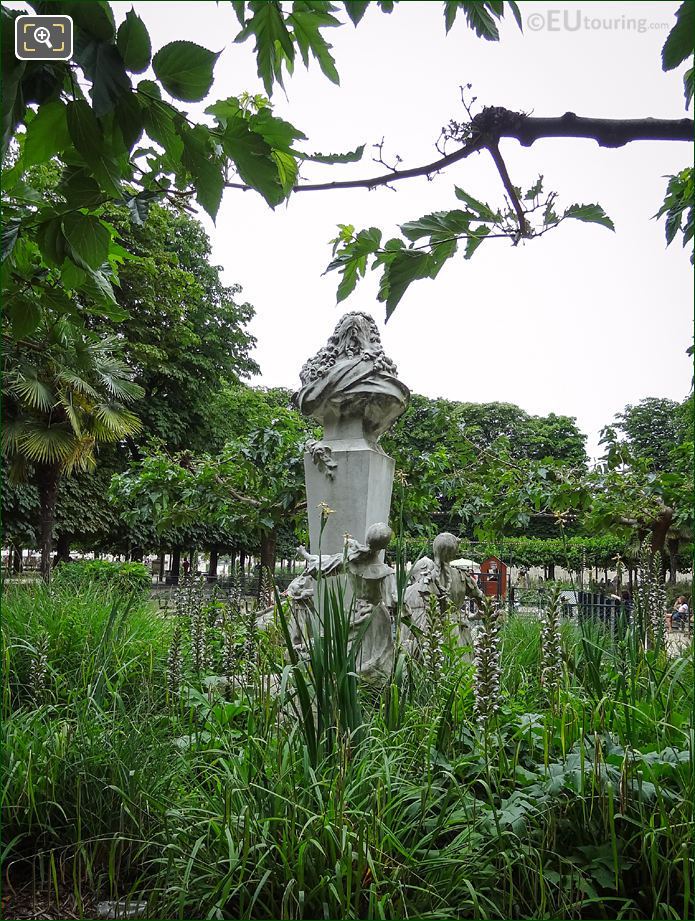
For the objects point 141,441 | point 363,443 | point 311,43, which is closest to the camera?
point 311,43

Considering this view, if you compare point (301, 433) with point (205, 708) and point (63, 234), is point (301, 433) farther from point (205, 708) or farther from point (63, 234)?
point (63, 234)

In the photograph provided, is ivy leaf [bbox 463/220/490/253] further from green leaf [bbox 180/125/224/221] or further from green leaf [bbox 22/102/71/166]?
green leaf [bbox 22/102/71/166]

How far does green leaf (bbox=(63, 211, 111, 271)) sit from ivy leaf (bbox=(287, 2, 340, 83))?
59 cm

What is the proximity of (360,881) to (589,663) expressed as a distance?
117 centimetres

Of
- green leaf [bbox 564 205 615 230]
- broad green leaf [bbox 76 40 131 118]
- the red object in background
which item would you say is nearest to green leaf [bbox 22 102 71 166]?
broad green leaf [bbox 76 40 131 118]

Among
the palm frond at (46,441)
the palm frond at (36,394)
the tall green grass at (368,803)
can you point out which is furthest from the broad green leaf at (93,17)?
the palm frond at (46,441)

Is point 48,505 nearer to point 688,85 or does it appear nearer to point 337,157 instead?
point 337,157

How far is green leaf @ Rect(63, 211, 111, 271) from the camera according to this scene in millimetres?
1441

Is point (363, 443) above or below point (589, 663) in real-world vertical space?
above

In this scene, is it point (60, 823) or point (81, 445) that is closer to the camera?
point (60, 823)

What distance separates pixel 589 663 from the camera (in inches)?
98.8

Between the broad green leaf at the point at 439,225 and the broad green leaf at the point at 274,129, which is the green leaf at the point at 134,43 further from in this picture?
the broad green leaf at the point at 439,225

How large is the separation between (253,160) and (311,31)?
34cm

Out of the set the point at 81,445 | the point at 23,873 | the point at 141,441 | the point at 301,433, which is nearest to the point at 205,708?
the point at 23,873
